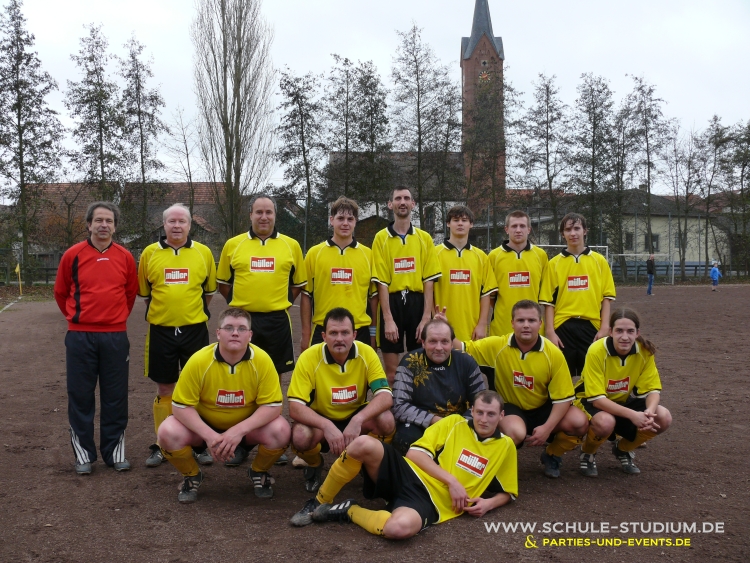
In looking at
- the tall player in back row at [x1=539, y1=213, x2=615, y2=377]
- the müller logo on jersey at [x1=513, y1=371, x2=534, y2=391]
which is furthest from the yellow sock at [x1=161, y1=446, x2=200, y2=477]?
the tall player in back row at [x1=539, y1=213, x2=615, y2=377]

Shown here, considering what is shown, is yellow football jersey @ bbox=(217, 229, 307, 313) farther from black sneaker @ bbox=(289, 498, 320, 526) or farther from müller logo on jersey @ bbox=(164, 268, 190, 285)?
black sneaker @ bbox=(289, 498, 320, 526)

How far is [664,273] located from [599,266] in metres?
32.3

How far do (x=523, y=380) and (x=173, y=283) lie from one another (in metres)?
2.86

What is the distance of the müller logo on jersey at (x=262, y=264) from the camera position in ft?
16.7

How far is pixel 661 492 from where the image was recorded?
4.21 m

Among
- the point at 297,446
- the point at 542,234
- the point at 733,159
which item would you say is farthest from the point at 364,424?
the point at 733,159

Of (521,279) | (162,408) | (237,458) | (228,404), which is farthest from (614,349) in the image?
(162,408)

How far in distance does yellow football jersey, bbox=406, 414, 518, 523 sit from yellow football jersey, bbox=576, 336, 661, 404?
110cm

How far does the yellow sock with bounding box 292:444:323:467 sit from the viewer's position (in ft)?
14.0

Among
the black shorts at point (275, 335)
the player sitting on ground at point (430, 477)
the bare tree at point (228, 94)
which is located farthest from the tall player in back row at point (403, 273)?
the bare tree at point (228, 94)

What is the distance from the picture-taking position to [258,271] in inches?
200

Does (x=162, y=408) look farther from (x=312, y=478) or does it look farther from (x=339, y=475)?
(x=339, y=475)

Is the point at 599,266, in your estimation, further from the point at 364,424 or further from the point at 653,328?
the point at 653,328

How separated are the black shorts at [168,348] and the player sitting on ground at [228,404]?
0.88m
